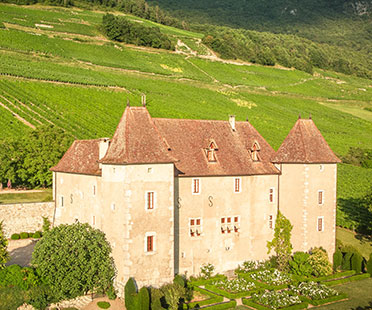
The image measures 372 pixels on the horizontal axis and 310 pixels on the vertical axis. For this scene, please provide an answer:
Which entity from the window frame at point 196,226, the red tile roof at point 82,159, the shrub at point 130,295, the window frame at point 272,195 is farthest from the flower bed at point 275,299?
the red tile roof at point 82,159

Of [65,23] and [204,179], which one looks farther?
[65,23]

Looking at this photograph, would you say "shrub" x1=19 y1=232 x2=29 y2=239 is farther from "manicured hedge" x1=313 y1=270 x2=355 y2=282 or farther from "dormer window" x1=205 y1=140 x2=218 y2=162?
"manicured hedge" x1=313 y1=270 x2=355 y2=282

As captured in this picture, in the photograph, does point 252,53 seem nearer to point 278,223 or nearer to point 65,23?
point 65,23

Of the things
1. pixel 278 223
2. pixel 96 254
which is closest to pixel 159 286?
pixel 96 254

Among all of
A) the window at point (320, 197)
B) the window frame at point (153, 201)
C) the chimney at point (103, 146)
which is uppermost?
the chimney at point (103, 146)

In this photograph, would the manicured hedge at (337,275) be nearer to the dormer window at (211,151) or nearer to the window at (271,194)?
the window at (271,194)

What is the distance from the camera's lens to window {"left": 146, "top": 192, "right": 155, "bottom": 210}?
3681 cm

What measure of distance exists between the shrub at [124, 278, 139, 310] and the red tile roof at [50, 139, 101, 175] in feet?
32.5

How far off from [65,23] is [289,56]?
80.2 m

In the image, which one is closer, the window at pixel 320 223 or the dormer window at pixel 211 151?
the dormer window at pixel 211 151

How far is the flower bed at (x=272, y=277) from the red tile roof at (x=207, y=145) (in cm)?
858

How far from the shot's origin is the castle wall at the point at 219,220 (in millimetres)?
41438

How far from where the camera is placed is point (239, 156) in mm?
45812

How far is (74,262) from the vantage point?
36.5 metres
